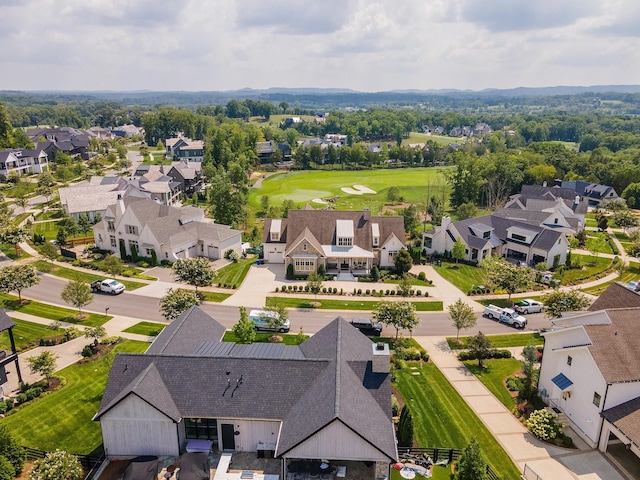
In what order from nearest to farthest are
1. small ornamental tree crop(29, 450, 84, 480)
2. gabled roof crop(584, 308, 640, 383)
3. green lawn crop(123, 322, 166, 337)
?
small ornamental tree crop(29, 450, 84, 480) < gabled roof crop(584, 308, 640, 383) < green lawn crop(123, 322, 166, 337)

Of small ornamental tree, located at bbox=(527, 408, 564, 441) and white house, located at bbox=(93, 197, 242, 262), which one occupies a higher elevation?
white house, located at bbox=(93, 197, 242, 262)

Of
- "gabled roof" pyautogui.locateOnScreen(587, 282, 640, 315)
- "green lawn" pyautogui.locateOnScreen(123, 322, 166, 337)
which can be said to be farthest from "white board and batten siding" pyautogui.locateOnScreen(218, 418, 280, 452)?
Answer: "gabled roof" pyautogui.locateOnScreen(587, 282, 640, 315)

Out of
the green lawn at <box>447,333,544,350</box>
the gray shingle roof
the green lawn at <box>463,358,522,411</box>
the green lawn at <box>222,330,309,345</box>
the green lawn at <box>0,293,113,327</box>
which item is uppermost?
the gray shingle roof

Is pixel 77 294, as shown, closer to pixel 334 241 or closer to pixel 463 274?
A: pixel 334 241

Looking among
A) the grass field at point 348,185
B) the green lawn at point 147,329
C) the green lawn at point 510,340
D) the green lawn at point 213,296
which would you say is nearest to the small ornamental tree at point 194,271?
the green lawn at point 213,296

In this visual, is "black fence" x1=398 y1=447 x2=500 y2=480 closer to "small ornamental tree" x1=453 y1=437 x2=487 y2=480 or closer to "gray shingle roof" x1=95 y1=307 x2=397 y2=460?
"gray shingle roof" x1=95 y1=307 x2=397 y2=460

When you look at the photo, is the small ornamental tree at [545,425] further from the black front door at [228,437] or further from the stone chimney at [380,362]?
the black front door at [228,437]

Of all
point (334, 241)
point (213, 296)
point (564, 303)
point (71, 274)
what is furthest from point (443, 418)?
point (71, 274)
